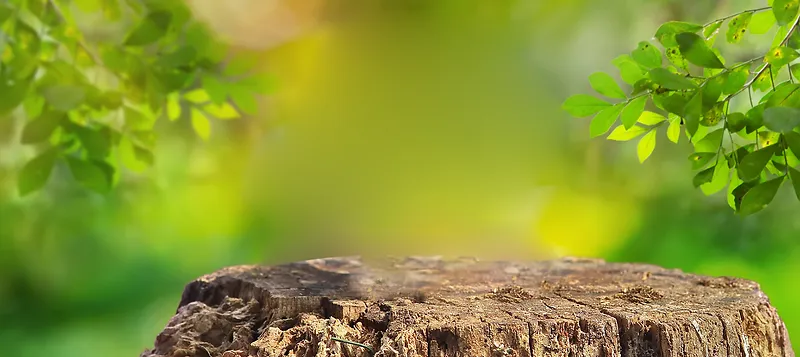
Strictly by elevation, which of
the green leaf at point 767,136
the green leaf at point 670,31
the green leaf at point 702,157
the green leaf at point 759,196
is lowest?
the green leaf at point 759,196

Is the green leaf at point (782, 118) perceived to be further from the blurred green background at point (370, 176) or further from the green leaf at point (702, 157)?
the blurred green background at point (370, 176)

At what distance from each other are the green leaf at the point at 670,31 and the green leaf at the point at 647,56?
1cm

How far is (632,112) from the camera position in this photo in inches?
27.5

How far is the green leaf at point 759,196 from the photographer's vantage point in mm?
645

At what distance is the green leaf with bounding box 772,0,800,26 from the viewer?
24.9 inches

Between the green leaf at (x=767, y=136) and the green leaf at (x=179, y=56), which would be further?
the green leaf at (x=179, y=56)

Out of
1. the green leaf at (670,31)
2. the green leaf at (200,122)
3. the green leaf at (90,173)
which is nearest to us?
the green leaf at (670,31)

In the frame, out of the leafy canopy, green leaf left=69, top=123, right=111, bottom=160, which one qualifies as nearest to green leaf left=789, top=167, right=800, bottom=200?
the leafy canopy

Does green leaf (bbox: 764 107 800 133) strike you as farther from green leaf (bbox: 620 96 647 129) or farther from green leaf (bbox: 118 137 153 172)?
green leaf (bbox: 118 137 153 172)

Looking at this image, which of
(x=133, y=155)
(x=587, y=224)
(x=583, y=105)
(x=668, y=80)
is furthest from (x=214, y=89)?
(x=587, y=224)

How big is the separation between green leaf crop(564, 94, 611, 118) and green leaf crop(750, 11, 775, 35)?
0.19 metres

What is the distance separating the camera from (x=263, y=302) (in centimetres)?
78

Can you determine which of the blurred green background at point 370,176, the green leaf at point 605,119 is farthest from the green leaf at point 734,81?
the blurred green background at point 370,176

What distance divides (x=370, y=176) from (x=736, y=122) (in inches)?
56.5
